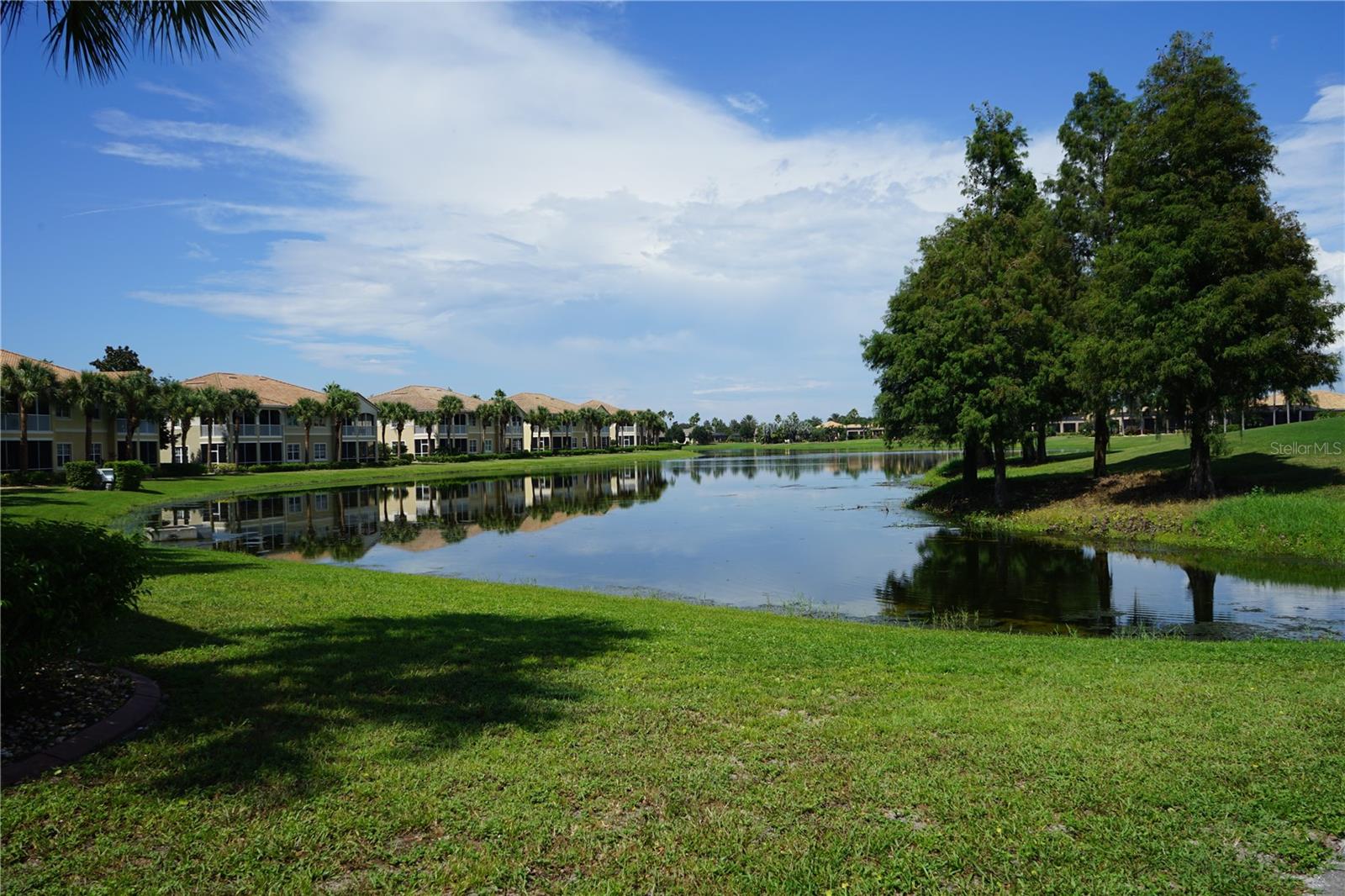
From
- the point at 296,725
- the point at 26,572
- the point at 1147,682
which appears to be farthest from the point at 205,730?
the point at 1147,682

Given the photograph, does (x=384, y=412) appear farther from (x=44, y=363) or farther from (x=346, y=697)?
(x=346, y=697)

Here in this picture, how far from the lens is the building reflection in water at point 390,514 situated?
1060 inches

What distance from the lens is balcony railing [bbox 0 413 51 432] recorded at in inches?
1975

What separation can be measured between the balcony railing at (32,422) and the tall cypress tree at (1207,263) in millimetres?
63266

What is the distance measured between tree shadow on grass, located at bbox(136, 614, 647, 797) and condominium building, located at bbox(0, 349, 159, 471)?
5329 centimetres

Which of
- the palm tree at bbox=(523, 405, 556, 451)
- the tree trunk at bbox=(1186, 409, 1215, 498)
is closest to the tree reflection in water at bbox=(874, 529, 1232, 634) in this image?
the tree trunk at bbox=(1186, 409, 1215, 498)

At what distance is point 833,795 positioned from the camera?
5.12m

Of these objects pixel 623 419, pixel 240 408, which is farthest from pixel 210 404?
pixel 623 419

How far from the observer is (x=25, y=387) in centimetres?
4778

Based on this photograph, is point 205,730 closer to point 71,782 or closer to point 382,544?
point 71,782

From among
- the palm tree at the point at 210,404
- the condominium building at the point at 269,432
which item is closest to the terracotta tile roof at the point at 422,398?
the condominium building at the point at 269,432

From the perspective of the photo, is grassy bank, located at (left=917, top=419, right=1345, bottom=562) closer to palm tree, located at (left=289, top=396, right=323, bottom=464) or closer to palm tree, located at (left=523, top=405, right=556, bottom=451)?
palm tree, located at (left=289, top=396, right=323, bottom=464)

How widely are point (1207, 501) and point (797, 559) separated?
13.7m

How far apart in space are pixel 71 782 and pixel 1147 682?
9277 millimetres
